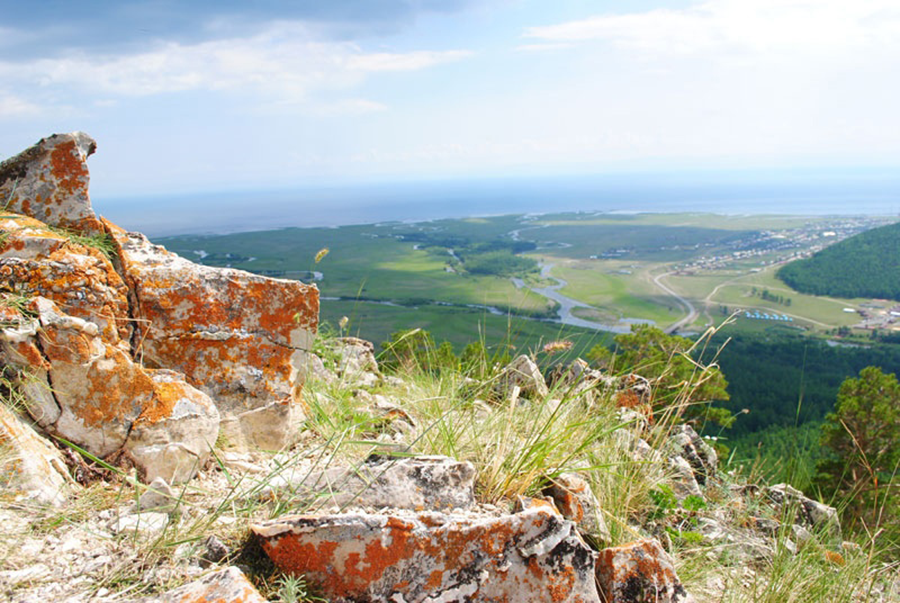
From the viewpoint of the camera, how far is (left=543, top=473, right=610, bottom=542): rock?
3770 mm

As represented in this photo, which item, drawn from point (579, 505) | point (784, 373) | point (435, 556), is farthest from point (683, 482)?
point (784, 373)

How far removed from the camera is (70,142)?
15.7 feet

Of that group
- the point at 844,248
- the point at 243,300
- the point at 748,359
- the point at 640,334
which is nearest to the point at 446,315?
the point at 748,359

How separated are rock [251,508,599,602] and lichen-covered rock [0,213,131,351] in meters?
2.43

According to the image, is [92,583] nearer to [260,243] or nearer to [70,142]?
[70,142]

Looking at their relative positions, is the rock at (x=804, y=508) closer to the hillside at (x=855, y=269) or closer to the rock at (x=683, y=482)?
the rock at (x=683, y=482)

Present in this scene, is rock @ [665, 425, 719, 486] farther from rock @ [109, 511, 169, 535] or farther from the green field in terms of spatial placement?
the green field

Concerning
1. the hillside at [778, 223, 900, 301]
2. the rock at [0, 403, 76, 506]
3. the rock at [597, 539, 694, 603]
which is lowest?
the hillside at [778, 223, 900, 301]

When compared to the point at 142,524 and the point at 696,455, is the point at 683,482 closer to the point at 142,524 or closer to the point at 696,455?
the point at 696,455

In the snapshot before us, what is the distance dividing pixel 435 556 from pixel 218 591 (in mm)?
1053

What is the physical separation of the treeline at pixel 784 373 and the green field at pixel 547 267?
5777 mm

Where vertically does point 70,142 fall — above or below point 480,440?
above

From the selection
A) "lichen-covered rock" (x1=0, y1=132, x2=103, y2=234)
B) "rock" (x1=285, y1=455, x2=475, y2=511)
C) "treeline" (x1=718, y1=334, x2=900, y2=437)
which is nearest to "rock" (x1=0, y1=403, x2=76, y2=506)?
"rock" (x1=285, y1=455, x2=475, y2=511)

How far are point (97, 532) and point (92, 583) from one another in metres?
0.48
